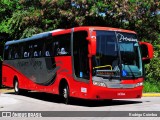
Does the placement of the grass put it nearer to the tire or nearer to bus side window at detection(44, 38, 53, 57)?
bus side window at detection(44, 38, 53, 57)

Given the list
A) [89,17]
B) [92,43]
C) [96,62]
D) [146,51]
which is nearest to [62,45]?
[96,62]

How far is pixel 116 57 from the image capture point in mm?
16031

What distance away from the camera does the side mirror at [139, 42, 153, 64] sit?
675 inches

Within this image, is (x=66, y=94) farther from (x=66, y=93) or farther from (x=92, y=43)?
(x=92, y=43)

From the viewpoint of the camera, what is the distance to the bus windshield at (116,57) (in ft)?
51.6

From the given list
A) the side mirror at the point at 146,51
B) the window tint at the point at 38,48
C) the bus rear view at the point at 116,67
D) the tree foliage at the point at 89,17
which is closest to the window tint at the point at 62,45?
the window tint at the point at 38,48

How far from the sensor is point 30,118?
12195 millimetres

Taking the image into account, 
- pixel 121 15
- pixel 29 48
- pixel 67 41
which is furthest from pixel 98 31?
pixel 121 15

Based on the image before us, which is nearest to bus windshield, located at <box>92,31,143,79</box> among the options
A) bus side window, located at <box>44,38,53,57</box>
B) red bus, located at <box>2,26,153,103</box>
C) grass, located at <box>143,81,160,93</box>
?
red bus, located at <box>2,26,153,103</box>

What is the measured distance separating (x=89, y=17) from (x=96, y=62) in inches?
506

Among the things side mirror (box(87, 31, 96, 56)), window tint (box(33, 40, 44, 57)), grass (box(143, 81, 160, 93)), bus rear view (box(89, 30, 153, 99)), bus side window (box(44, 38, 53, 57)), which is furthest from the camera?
grass (box(143, 81, 160, 93))

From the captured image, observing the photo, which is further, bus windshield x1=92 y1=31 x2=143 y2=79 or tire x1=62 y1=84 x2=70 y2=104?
tire x1=62 y1=84 x2=70 y2=104

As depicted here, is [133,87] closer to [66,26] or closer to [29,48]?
[29,48]

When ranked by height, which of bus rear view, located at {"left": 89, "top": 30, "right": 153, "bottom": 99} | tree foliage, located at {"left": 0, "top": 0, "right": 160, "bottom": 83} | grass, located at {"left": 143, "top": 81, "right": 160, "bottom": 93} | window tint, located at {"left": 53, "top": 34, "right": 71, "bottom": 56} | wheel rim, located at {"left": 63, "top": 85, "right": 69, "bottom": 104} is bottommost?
grass, located at {"left": 143, "top": 81, "right": 160, "bottom": 93}
